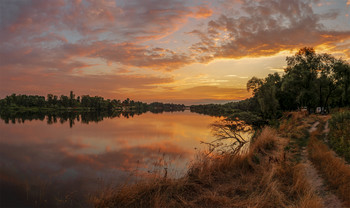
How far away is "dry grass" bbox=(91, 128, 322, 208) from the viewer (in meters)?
6.27

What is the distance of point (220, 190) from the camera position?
7.38 meters

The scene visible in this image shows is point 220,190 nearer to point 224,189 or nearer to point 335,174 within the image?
point 224,189

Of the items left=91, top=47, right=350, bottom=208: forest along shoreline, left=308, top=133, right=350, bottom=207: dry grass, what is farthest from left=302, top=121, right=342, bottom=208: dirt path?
left=308, top=133, right=350, bottom=207: dry grass

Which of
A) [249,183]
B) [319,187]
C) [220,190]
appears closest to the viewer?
[319,187]

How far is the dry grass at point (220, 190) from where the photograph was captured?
247 inches

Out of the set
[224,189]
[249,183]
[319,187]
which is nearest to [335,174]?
[319,187]

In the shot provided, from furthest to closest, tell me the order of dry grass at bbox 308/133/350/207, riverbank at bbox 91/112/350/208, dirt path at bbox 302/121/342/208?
riverbank at bbox 91/112/350/208 → dry grass at bbox 308/133/350/207 → dirt path at bbox 302/121/342/208

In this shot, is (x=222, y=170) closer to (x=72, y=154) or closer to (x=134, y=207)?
(x=134, y=207)

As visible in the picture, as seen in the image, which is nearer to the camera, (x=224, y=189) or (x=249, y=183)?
(x=224, y=189)

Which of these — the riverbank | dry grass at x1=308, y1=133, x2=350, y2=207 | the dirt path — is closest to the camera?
the dirt path

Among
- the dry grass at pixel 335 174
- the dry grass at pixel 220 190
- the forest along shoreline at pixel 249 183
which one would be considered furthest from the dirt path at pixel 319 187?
the dry grass at pixel 220 190

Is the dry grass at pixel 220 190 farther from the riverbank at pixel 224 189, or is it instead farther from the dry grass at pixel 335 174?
the dry grass at pixel 335 174

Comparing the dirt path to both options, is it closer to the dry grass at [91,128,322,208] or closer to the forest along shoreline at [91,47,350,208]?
the forest along shoreline at [91,47,350,208]

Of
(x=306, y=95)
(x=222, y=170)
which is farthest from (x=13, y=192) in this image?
(x=306, y=95)
